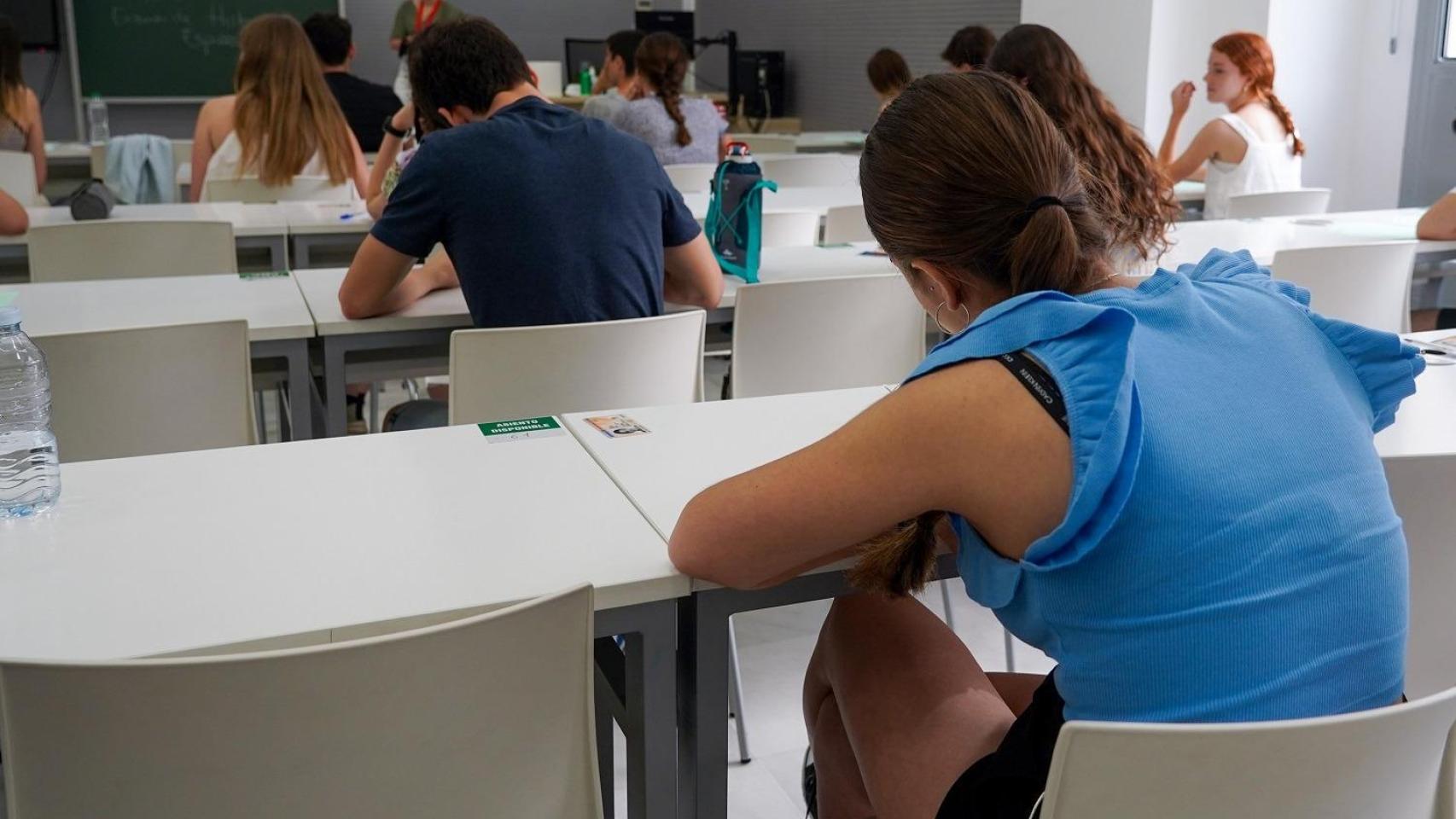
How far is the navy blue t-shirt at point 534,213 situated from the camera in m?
2.46

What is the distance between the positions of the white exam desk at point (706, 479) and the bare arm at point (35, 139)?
4407 mm

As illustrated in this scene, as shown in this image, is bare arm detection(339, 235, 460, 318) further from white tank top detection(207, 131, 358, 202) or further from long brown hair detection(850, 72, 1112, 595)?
white tank top detection(207, 131, 358, 202)

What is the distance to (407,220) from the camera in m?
2.49

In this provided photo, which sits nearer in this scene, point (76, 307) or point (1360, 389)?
point (1360, 389)

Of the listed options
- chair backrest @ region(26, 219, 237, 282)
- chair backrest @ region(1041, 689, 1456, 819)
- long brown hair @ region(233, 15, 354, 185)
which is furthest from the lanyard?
chair backrest @ region(1041, 689, 1456, 819)

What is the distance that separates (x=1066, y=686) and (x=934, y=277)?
1.39 feet

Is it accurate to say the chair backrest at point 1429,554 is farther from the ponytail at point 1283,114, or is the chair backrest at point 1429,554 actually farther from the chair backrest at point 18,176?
the chair backrest at point 18,176

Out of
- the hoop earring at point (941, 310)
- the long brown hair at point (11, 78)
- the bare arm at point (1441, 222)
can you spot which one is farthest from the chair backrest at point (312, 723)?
the long brown hair at point (11, 78)

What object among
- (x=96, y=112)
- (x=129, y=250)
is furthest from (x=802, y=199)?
(x=96, y=112)

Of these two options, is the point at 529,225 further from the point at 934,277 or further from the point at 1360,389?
the point at 1360,389

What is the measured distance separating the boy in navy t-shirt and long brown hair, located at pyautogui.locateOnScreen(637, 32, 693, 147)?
256 centimetres

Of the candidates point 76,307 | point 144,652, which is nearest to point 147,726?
point 144,652

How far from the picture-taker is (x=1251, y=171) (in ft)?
15.9

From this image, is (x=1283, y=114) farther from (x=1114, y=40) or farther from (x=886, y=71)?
(x=886, y=71)
